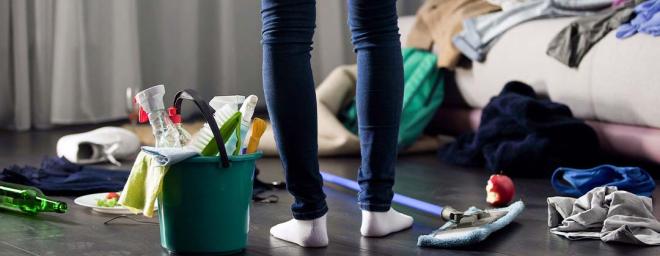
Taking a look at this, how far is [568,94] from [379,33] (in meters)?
1.37

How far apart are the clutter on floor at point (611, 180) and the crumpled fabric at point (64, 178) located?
1.08 meters

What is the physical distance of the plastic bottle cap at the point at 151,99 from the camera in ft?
5.18

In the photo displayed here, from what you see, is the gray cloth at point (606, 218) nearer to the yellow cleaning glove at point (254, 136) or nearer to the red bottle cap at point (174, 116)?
the yellow cleaning glove at point (254, 136)

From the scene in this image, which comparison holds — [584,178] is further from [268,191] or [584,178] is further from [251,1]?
[251,1]

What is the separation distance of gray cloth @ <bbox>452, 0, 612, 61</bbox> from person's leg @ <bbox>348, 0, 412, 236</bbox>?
1.57 m

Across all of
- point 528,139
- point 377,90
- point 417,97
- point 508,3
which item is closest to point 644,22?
point 528,139

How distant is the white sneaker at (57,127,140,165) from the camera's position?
2889 mm

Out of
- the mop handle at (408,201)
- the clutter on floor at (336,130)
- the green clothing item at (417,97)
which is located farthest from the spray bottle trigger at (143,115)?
the green clothing item at (417,97)

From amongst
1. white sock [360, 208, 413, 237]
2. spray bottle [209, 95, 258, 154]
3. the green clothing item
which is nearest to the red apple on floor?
white sock [360, 208, 413, 237]

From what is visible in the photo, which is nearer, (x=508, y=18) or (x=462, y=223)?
(x=462, y=223)

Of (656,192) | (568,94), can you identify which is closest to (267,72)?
(656,192)

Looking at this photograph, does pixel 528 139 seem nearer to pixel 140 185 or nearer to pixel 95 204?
pixel 95 204

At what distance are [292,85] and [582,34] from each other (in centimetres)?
153

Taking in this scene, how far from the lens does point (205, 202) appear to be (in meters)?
1.58
